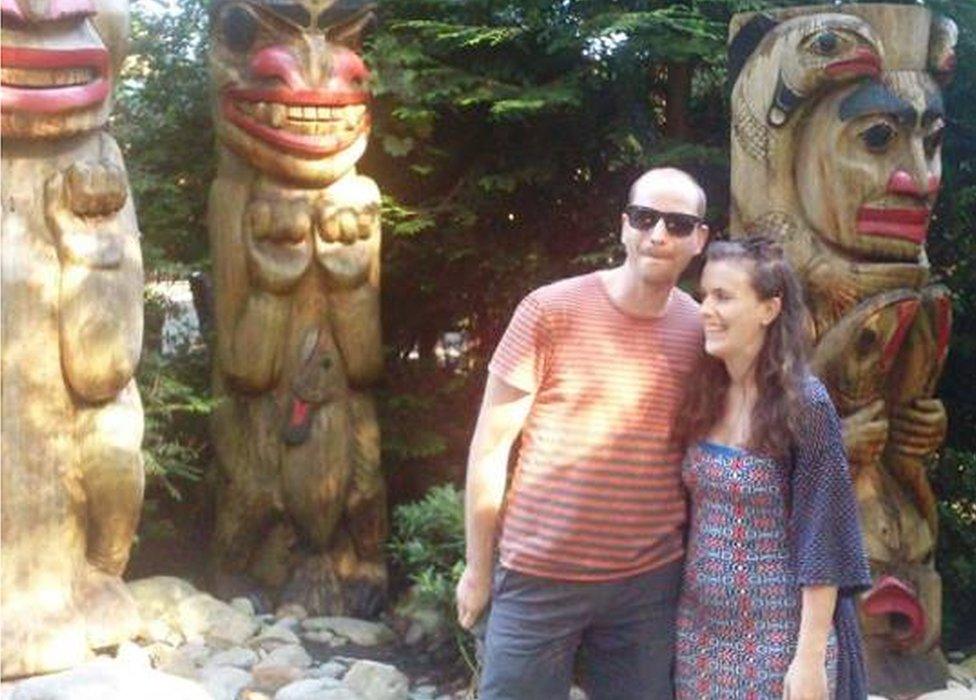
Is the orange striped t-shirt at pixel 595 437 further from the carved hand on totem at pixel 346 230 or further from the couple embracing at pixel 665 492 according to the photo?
the carved hand on totem at pixel 346 230

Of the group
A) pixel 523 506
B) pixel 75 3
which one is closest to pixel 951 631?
pixel 523 506

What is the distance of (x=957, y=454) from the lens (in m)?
6.72

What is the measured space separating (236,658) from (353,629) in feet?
2.05

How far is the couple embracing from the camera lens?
109 inches

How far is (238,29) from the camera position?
595 cm

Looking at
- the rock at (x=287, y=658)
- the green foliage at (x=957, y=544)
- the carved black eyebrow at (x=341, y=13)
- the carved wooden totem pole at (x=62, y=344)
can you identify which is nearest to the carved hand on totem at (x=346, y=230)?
the carved black eyebrow at (x=341, y=13)

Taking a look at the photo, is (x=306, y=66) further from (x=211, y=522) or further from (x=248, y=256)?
(x=211, y=522)

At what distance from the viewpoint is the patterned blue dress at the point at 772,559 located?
2.73m

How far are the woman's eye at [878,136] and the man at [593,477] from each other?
2339mm

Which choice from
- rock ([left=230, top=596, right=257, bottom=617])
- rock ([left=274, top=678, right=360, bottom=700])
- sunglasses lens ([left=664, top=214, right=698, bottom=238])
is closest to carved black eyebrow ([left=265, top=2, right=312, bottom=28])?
rock ([left=230, top=596, right=257, bottom=617])

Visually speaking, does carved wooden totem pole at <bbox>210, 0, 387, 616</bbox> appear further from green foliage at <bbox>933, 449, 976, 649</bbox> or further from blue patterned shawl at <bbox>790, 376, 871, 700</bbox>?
blue patterned shawl at <bbox>790, 376, 871, 700</bbox>

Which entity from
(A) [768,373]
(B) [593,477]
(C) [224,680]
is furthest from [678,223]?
(C) [224,680]

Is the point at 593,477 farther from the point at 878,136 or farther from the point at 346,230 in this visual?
the point at 346,230

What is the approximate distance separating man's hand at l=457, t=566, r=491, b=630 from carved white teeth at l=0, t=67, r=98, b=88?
96.4 inches
